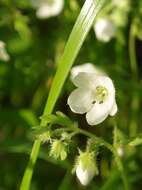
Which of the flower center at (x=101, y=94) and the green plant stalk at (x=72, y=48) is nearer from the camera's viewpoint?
the green plant stalk at (x=72, y=48)

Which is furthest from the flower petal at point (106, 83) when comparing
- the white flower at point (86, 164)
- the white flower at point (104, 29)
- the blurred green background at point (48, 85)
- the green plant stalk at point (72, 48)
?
the white flower at point (104, 29)

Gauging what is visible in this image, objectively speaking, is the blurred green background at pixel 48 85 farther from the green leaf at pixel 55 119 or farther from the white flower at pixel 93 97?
the green leaf at pixel 55 119

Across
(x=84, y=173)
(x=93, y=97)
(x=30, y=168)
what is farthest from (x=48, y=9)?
(x=84, y=173)

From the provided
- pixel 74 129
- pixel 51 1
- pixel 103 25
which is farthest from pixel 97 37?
pixel 74 129

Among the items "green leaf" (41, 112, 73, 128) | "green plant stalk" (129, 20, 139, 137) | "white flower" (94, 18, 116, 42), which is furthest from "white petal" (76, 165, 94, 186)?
"white flower" (94, 18, 116, 42)

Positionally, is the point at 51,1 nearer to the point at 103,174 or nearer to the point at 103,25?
the point at 103,25

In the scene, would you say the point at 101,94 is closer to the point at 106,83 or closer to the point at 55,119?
the point at 106,83
